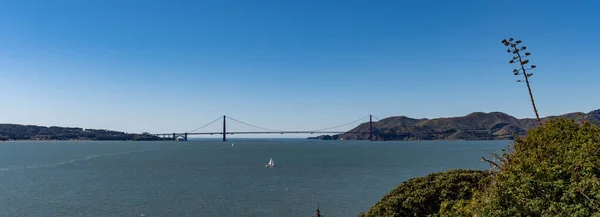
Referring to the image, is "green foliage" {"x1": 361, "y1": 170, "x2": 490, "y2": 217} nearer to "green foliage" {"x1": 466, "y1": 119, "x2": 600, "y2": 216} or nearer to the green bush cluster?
the green bush cluster

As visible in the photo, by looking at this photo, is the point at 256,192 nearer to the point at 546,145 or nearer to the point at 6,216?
the point at 6,216

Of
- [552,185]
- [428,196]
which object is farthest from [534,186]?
[428,196]

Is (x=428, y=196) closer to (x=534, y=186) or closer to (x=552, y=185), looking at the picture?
(x=534, y=186)

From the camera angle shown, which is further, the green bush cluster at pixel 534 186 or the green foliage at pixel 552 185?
the green bush cluster at pixel 534 186

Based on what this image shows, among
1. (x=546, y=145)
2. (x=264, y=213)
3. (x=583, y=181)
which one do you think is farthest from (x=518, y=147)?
(x=264, y=213)

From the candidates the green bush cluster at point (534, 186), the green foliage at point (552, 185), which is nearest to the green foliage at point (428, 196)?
the green bush cluster at point (534, 186)

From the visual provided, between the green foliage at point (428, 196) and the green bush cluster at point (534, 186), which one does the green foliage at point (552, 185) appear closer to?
the green bush cluster at point (534, 186)

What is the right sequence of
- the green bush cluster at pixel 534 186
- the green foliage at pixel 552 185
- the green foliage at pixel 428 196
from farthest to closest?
the green foliage at pixel 428 196 < the green bush cluster at pixel 534 186 < the green foliage at pixel 552 185
